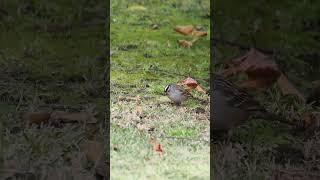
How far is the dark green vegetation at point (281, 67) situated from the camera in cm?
179

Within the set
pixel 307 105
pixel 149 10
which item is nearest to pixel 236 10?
pixel 149 10

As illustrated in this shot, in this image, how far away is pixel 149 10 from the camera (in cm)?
294

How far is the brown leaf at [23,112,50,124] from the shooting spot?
1.93 m

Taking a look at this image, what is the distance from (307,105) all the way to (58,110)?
2.44ft

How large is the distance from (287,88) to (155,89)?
1.37 feet

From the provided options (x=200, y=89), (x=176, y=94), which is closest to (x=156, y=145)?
(x=176, y=94)

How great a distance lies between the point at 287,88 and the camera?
7.23 ft

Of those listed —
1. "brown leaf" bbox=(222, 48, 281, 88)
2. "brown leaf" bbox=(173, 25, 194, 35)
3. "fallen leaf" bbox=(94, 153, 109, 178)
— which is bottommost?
"fallen leaf" bbox=(94, 153, 109, 178)

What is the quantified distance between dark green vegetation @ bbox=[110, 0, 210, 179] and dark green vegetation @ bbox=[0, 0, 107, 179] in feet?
0.24

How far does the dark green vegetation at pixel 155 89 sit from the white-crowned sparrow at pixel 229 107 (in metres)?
0.05

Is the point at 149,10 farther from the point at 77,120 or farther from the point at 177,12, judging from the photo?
the point at 77,120

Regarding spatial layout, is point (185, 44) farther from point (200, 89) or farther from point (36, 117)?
point (36, 117)

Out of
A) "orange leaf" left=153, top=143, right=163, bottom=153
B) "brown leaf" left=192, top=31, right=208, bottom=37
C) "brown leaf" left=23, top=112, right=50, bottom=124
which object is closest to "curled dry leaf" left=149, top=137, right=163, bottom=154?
"orange leaf" left=153, top=143, right=163, bottom=153

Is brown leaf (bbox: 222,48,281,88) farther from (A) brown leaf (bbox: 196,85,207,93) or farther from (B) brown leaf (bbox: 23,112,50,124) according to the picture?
(B) brown leaf (bbox: 23,112,50,124)
